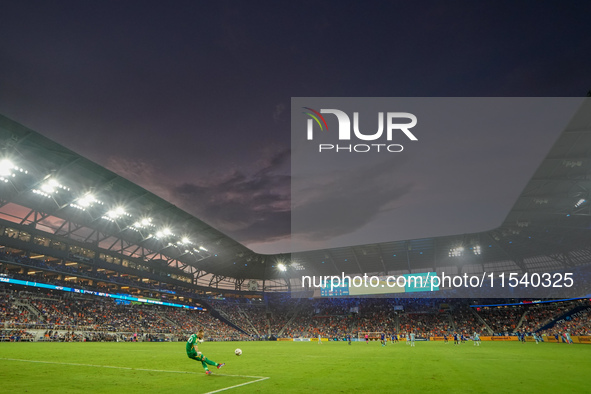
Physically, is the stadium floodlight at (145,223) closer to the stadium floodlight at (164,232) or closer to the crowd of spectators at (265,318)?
the stadium floodlight at (164,232)

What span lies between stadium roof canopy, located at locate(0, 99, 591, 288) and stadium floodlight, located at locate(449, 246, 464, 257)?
185 mm

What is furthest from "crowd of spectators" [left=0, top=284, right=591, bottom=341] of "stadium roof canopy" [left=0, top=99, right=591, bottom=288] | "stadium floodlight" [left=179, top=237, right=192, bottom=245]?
"stadium floodlight" [left=179, top=237, right=192, bottom=245]

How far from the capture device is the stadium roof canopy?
35156 mm

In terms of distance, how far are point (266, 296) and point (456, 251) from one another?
158 ft

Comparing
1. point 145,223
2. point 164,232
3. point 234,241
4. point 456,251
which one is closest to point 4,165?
point 145,223

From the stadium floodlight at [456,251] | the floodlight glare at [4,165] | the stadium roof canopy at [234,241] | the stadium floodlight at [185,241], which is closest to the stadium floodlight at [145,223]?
the stadium roof canopy at [234,241]

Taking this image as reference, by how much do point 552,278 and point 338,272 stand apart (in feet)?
137

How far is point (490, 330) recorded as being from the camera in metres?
61.4

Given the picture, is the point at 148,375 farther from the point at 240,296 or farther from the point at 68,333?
the point at 240,296

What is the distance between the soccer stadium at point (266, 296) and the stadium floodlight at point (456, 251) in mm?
358

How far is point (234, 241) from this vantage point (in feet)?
218

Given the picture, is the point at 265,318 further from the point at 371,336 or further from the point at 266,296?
the point at 371,336

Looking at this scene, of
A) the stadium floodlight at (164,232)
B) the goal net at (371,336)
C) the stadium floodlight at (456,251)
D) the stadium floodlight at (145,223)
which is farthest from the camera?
the stadium floodlight at (456,251)

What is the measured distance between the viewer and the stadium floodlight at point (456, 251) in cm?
6641
